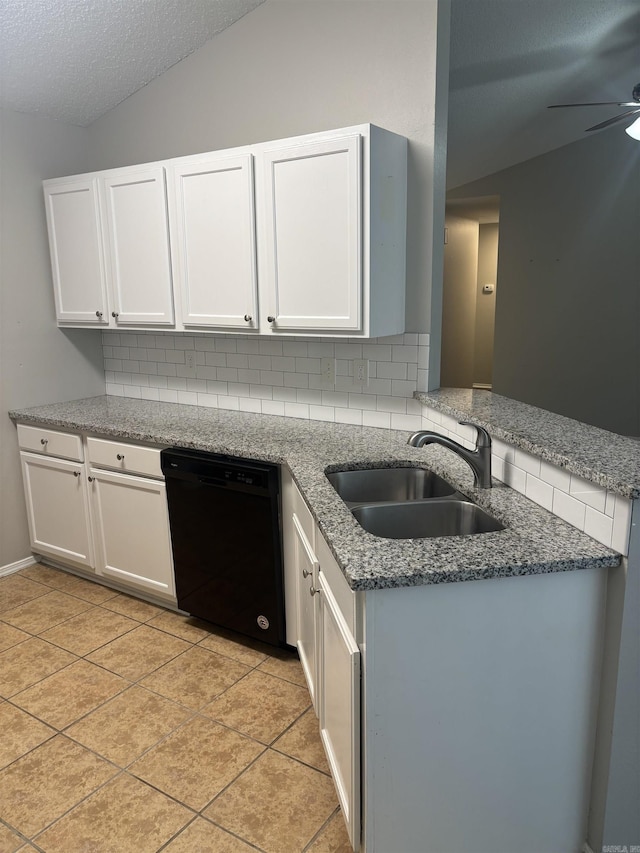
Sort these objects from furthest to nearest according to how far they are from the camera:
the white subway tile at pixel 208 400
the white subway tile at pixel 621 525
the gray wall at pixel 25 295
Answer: the white subway tile at pixel 208 400 < the gray wall at pixel 25 295 < the white subway tile at pixel 621 525

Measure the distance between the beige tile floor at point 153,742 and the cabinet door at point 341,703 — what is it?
21 cm

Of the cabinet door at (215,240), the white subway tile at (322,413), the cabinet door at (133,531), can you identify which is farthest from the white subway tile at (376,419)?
the cabinet door at (133,531)

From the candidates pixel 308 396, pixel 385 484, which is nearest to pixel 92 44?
pixel 308 396

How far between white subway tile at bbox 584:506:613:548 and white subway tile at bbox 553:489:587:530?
2 centimetres

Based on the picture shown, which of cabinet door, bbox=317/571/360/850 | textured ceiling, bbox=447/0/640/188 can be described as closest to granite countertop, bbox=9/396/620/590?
cabinet door, bbox=317/571/360/850

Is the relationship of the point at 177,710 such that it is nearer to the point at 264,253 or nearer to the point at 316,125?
the point at 264,253

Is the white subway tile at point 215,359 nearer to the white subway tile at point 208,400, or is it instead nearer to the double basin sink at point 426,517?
the white subway tile at point 208,400

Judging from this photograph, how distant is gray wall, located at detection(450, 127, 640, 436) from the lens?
481cm

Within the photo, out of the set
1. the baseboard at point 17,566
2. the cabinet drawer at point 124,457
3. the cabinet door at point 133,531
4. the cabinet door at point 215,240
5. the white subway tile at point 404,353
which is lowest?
the baseboard at point 17,566

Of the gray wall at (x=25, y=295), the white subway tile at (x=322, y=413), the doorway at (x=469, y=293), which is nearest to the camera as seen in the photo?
the white subway tile at (x=322, y=413)

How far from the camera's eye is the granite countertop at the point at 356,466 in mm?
1324

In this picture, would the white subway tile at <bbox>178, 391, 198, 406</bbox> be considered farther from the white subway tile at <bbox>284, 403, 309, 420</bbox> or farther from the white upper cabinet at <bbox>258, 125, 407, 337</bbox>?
the white upper cabinet at <bbox>258, 125, 407, 337</bbox>

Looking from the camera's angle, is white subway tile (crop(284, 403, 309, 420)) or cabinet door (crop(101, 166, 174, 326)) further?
white subway tile (crop(284, 403, 309, 420))

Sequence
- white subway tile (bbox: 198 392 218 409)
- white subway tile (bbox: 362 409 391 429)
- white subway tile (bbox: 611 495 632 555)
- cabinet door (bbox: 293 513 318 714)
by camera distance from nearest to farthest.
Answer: white subway tile (bbox: 611 495 632 555) → cabinet door (bbox: 293 513 318 714) → white subway tile (bbox: 362 409 391 429) → white subway tile (bbox: 198 392 218 409)
